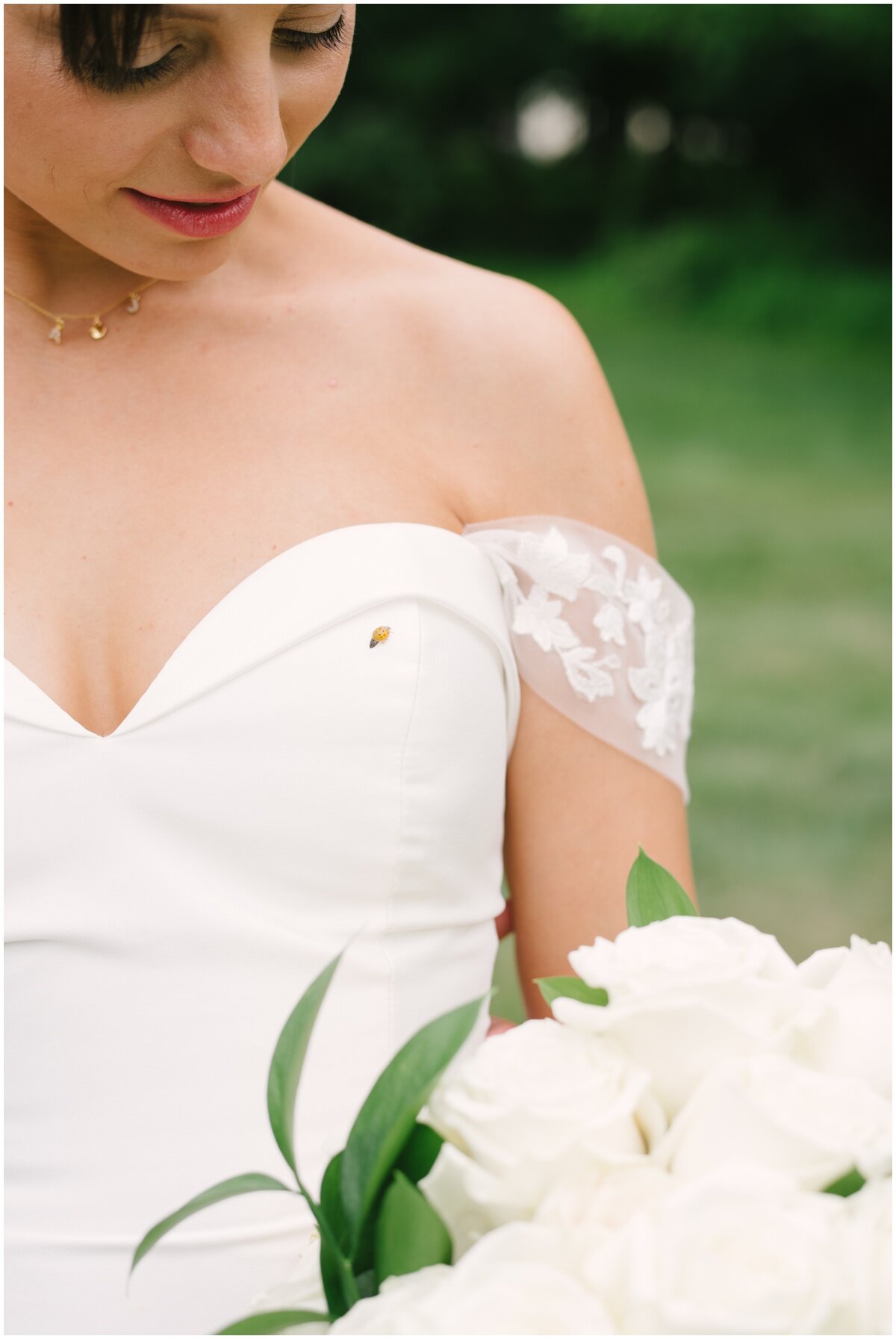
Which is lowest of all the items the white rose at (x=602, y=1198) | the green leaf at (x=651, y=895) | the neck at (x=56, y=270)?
the white rose at (x=602, y=1198)

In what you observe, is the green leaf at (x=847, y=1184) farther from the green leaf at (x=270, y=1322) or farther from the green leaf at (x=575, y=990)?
the green leaf at (x=270, y=1322)

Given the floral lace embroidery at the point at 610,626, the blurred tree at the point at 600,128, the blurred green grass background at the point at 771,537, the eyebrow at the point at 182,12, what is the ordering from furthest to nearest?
the blurred tree at the point at 600,128
the blurred green grass background at the point at 771,537
the floral lace embroidery at the point at 610,626
the eyebrow at the point at 182,12

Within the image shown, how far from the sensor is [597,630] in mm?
1739

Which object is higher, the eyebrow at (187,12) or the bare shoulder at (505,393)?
the eyebrow at (187,12)

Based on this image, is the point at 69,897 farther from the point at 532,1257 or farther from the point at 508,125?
the point at 508,125

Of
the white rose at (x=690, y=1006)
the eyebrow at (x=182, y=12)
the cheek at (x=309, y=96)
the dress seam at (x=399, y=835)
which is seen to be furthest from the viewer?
the dress seam at (x=399, y=835)

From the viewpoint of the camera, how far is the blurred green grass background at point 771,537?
15.6ft

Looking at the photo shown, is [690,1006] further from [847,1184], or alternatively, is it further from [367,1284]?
[367,1284]

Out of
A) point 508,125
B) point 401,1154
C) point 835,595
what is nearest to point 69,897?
point 401,1154

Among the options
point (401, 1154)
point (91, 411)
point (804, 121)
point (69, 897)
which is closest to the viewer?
point (401, 1154)

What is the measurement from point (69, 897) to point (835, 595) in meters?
6.06

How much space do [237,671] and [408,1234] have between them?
0.83 meters

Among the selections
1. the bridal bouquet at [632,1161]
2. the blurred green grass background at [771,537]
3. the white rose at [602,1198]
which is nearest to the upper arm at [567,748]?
the bridal bouquet at [632,1161]

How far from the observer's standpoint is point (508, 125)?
16984 mm
